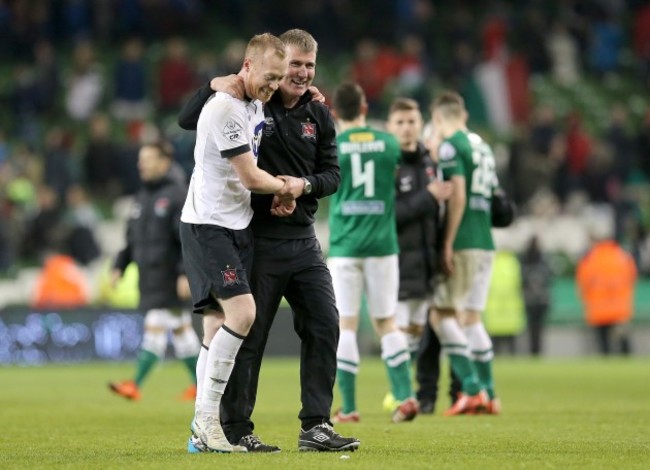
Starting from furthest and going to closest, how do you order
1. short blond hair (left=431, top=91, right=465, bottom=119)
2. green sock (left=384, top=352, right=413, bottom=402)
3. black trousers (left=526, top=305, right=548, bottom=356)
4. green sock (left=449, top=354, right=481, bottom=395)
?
black trousers (left=526, top=305, right=548, bottom=356) < short blond hair (left=431, top=91, right=465, bottom=119) < green sock (left=449, top=354, right=481, bottom=395) < green sock (left=384, top=352, right=413, bottom=402)

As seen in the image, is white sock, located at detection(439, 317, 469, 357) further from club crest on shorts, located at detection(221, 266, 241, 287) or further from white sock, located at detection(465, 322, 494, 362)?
club crest on shorts, located at detection(221, 266, 241, 287)

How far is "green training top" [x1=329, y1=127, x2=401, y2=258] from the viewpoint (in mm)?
11164

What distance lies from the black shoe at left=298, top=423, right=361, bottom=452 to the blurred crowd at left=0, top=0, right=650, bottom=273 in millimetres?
17238

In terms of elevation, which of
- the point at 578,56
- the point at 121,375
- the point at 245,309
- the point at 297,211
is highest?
the point at 578,56

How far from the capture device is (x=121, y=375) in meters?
19.3

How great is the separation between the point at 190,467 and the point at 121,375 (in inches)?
474

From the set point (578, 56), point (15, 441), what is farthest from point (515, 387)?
point (578, 56)

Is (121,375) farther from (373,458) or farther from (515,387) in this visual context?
(373,458)

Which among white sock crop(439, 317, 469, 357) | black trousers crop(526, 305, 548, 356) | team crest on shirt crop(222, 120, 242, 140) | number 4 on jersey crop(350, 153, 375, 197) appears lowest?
black trousers crop(526, 305, 548, 356)

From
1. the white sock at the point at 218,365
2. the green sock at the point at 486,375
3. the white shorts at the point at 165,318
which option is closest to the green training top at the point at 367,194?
the green sock at the point at 486,375

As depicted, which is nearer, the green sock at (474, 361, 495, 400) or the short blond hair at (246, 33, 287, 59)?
the short blond hair at (246, 33, 287, 59)

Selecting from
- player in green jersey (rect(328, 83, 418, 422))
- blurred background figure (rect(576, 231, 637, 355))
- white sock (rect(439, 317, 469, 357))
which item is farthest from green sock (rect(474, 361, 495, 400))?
blurred background figure (rect(576, 231, 637, 355))

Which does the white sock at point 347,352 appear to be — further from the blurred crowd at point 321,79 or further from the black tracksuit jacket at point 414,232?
the blurred crowd at point 321,79

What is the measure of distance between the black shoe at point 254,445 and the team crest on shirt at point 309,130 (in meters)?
1.73
